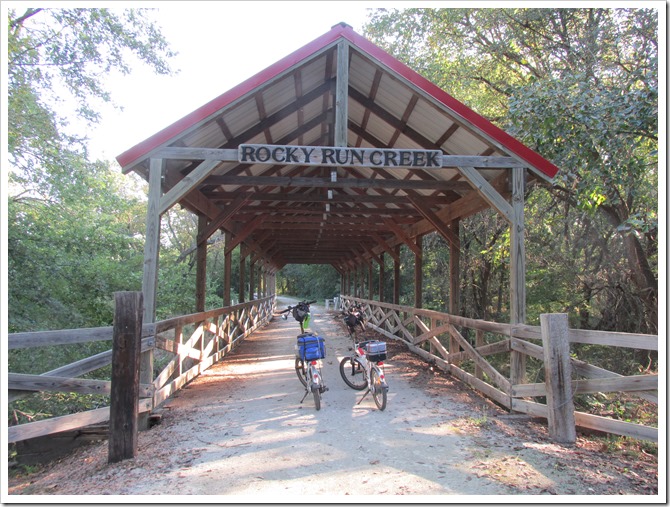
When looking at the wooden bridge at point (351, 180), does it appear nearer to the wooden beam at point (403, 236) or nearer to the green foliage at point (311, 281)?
the wooden beam at point (403, 236)

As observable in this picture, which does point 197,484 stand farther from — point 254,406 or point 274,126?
point 274,126

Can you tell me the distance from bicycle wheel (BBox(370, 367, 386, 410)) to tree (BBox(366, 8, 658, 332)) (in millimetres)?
3719

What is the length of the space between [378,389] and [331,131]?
5428 mm

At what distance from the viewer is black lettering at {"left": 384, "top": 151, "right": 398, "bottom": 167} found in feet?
19.3

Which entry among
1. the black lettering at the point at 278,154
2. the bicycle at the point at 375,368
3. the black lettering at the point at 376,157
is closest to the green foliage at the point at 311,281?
the bicycle at the point at 375,368

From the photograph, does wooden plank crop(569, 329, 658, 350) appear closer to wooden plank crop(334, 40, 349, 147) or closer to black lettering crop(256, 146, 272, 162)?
wooden plank crop(334, 40, 349, 147)

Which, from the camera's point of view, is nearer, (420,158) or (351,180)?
(420,158)

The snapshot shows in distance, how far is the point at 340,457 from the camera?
3875 mm

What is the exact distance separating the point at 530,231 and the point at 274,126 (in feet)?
27.9

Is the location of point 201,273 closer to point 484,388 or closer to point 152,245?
point 152,245

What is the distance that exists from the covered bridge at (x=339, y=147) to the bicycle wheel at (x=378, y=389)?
173 cm

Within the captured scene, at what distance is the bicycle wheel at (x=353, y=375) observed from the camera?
656cm

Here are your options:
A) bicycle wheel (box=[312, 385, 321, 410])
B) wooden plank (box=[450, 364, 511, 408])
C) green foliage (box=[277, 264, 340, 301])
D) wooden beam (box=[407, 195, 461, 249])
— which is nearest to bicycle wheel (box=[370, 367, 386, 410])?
bicycle wheel (box=[312, 385, 321, 410])

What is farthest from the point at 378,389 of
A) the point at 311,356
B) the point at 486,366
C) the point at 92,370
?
the point at 92,370
